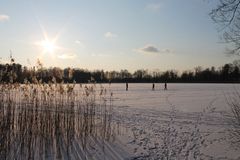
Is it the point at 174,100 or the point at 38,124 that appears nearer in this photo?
the point at 38,124

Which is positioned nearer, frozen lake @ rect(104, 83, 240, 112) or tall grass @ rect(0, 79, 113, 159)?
tall grass @ rect(0, 79, 113, 159)

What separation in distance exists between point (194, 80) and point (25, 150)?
127 metres

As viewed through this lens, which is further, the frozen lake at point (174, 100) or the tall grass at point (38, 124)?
the frozen lake at point (174, 100)

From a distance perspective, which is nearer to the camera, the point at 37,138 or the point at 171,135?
the point at 37,138

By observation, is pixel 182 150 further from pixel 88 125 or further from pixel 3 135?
pixel 3 135

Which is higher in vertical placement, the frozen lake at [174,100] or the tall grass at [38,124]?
the tall grass at [38,124]

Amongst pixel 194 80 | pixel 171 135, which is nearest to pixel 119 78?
pixel 194 80

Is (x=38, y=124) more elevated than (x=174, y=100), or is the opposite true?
(x=38, y=124)

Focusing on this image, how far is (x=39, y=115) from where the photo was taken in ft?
30.7

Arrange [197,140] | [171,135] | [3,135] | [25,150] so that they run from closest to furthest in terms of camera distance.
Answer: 1. [3,135]
2. [25,150]
3. [197,140]
4. [171,135]

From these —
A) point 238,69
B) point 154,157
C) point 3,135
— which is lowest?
point 154,157

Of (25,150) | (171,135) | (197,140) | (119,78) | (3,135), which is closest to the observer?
(3,135)

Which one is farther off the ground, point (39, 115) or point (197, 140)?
point (39, 115)

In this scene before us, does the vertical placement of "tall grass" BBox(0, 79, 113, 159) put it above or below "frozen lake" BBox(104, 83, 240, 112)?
above
